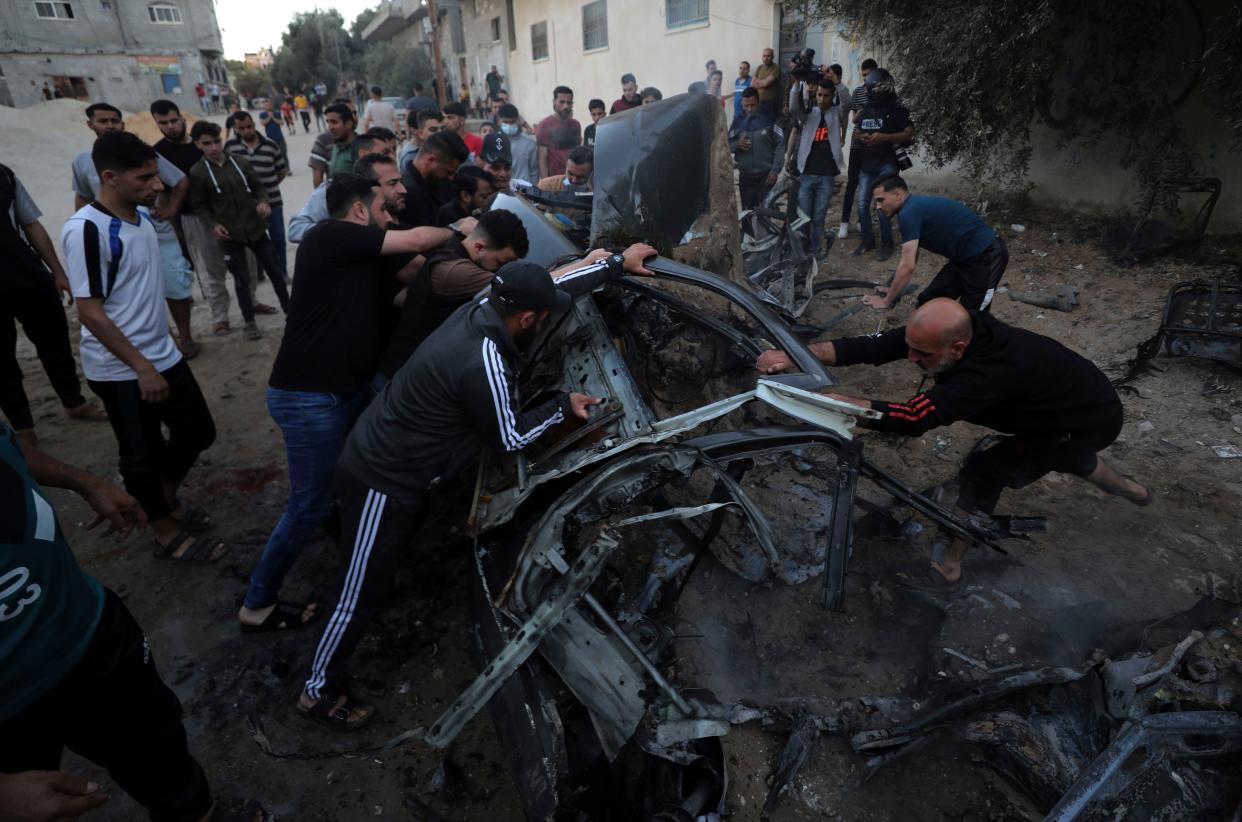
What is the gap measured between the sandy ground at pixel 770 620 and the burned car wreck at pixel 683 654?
106 millimetres

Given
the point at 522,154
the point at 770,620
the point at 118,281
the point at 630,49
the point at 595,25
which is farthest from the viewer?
the point at 595,25

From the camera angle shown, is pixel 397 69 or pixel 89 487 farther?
pixel 397 69

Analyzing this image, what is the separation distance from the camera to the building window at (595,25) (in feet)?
49.0

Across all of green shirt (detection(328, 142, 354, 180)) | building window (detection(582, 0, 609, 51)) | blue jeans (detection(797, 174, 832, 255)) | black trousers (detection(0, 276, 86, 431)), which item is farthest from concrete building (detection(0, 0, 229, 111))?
blue jeans (detection(797, 174, 832, 255))

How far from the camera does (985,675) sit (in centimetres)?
240

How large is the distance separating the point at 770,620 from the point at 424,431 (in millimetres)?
1608

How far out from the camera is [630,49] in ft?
46.5

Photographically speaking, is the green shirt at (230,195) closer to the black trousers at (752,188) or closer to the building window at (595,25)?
the black trousers at (752,188)

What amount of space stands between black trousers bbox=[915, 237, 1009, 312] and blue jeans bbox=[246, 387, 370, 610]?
12.9 ft

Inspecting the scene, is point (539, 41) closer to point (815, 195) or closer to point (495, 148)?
point (815, 195)

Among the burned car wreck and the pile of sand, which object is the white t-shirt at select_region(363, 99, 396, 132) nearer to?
the pile of sand

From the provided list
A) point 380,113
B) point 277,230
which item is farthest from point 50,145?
point 277,230

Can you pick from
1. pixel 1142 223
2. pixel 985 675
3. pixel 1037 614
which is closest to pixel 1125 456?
pixel 1037 614

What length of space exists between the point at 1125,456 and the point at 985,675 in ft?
8.65
